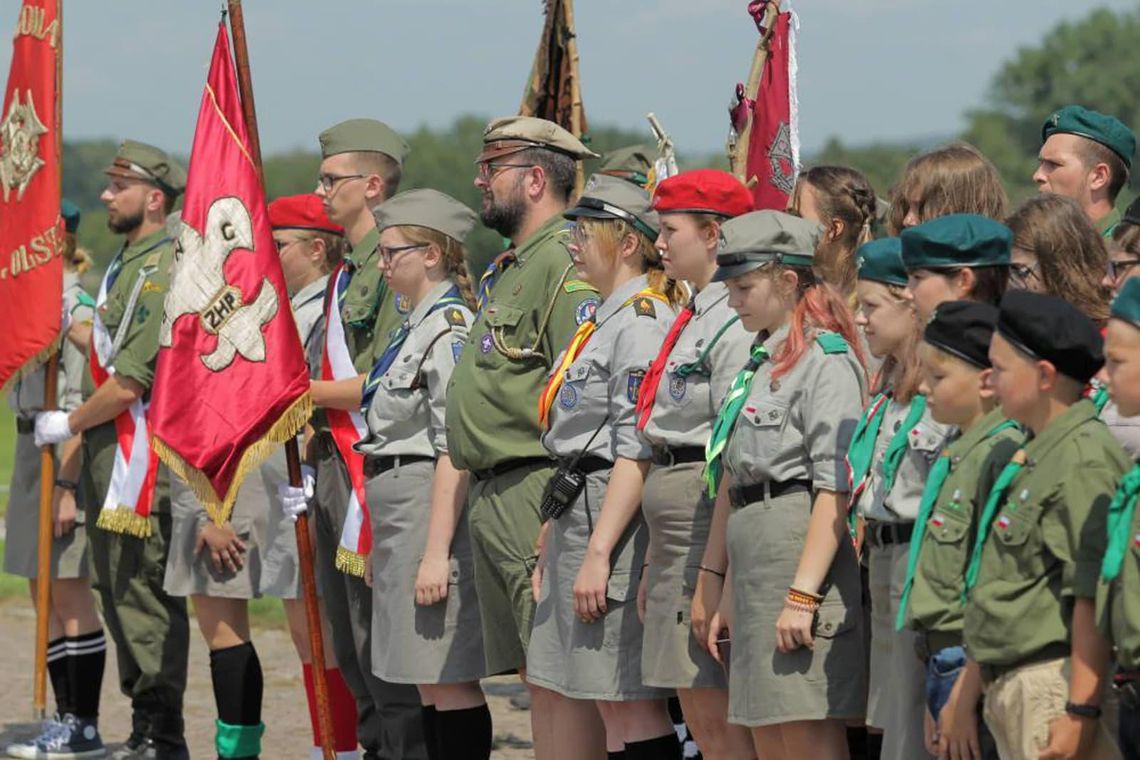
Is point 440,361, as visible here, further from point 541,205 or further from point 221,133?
point 221,133

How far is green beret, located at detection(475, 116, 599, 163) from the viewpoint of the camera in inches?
246

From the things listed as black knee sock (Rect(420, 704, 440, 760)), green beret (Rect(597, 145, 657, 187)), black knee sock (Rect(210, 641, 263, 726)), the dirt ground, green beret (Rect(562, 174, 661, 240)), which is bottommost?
the dirt ground

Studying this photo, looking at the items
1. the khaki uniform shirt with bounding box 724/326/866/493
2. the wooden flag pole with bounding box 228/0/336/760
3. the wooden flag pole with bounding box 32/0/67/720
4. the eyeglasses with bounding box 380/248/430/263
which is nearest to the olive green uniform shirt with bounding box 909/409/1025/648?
the khaki uniform shirt with bounding box 724/326/866/493

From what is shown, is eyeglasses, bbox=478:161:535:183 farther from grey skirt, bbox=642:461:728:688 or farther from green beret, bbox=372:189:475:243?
grey skirt, bbox=642:461:728:688

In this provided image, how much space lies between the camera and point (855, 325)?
5090 mm

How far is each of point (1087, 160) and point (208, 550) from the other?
3827 millimetres

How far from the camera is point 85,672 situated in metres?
8.62

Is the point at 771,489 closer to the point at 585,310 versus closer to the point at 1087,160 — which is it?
the point at 585,310

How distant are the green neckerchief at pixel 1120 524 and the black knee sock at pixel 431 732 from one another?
125 inches

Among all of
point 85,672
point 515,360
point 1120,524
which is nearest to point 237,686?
point 85,672

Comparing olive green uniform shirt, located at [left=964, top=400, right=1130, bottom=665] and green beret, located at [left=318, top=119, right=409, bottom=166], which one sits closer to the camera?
olive green uniform shirt, located at [left=964, top=400, right=1130, bottom=665]

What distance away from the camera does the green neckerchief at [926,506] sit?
4.21 meters

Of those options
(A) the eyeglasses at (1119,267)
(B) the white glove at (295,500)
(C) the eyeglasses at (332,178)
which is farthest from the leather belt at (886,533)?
(C) the eyeglasses at (332,178)

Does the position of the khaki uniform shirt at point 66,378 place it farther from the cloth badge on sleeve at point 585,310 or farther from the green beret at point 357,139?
the cloth badge on sleeve at point 585,310
